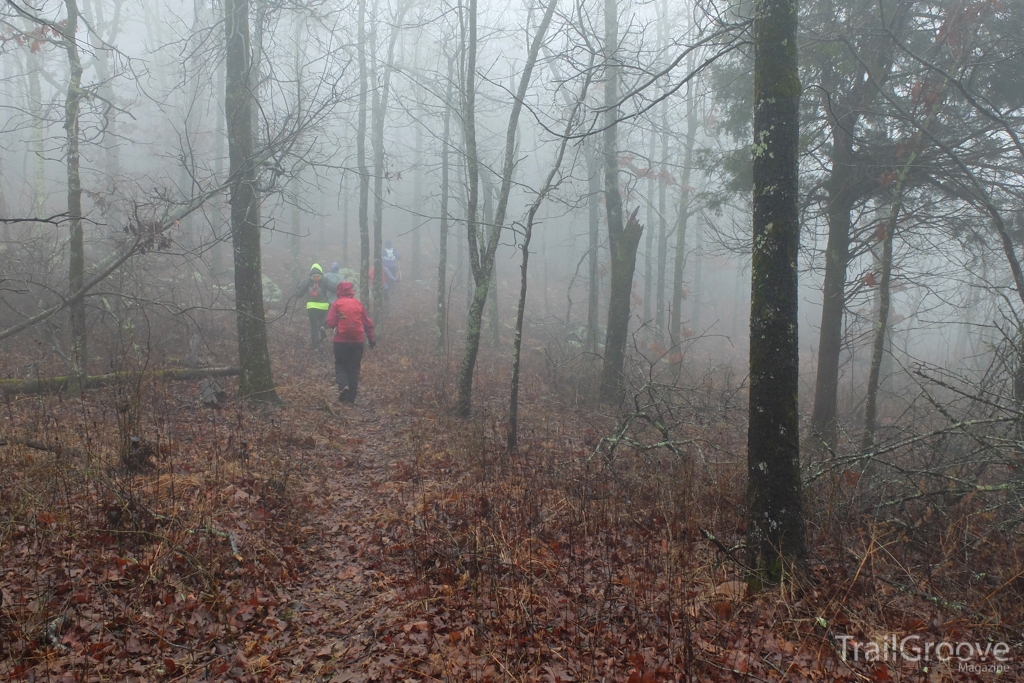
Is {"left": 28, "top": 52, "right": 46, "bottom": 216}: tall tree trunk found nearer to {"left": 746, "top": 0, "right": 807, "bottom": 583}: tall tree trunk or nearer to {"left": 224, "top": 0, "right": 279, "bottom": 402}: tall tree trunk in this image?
{"left": 224, "top": 0, "right": 279, "bottom": 402}: tall tree trunk

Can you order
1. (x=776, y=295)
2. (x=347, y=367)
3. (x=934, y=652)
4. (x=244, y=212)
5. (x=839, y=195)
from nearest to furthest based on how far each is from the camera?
(x=934, y=652), (x=776, y=295), (x=244, y=212), (x=839, y=195), (x=347, y=367)

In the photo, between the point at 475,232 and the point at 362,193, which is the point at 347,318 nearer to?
the point at 475,232

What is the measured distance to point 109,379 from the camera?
8.26 meters

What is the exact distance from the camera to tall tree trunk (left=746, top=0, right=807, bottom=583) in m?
3.94

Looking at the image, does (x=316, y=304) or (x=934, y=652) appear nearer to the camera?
(x=934, y=652)

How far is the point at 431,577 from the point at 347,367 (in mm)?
6492

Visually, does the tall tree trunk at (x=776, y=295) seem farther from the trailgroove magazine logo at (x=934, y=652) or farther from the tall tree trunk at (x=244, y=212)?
the tall tree trunk at (x=244, y=212)

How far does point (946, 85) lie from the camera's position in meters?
7.18

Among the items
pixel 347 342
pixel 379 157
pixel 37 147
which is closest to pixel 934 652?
pixel 347 342

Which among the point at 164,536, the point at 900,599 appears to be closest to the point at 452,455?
the point at 164,536

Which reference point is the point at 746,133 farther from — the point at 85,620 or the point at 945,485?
the point at 85,620

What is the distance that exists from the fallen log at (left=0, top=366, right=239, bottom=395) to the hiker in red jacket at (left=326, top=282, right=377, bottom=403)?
1742mm

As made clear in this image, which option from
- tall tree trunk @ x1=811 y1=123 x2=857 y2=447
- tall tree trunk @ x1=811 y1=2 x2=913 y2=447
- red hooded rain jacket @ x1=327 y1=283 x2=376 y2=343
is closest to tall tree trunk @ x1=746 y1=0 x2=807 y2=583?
tall tree trunk @ x1=811 y1=2 x2=913 y2=447

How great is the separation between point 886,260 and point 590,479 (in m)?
5.04
